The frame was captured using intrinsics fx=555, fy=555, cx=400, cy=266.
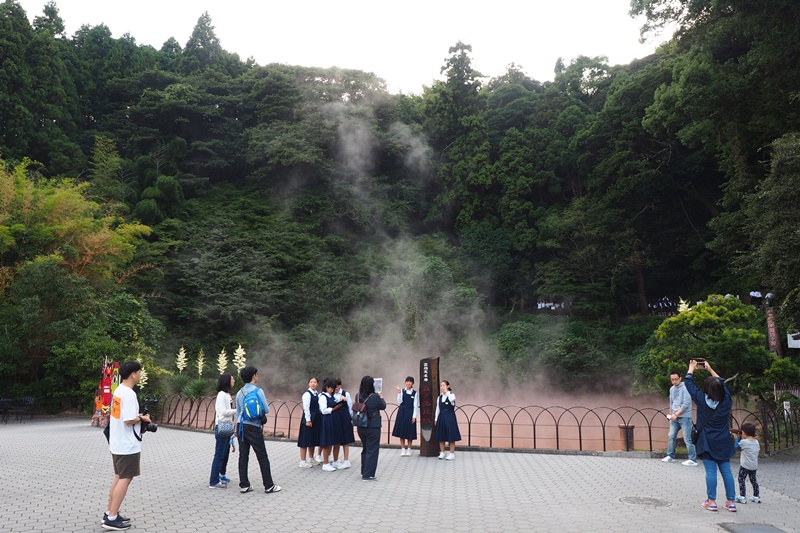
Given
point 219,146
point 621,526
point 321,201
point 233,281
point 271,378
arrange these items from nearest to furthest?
point 621,526
point 271,378
point 233,281
point 321,201
point 219,146

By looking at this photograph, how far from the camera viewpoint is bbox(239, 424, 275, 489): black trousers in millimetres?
7293

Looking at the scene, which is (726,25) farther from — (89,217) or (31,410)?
(31,410)

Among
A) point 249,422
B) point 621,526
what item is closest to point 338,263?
point 249,422

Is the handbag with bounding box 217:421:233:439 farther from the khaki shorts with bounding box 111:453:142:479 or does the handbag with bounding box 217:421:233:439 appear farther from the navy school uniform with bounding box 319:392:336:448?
the khaki shorts with bounding box 111:453:142:479

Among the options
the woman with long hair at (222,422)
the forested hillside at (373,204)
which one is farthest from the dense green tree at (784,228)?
the woman with long hair at (222,422)

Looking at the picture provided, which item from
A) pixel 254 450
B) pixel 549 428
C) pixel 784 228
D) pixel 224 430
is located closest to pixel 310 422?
pixel 224 430

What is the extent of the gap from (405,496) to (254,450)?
2.10m

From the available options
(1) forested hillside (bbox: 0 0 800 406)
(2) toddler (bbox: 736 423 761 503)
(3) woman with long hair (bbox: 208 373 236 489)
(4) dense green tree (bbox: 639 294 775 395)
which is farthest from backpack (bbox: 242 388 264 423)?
(1) forested hillside (bbox: 0 0 800 406)

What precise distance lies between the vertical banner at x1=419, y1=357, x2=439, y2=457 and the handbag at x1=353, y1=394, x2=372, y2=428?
2.32 m

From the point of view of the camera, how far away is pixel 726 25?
18.0m

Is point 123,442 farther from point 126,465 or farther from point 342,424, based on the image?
point 342,424

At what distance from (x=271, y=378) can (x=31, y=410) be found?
9.44 meters

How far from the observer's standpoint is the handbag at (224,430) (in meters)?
7.79

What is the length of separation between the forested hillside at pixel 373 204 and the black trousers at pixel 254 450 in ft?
42.2
